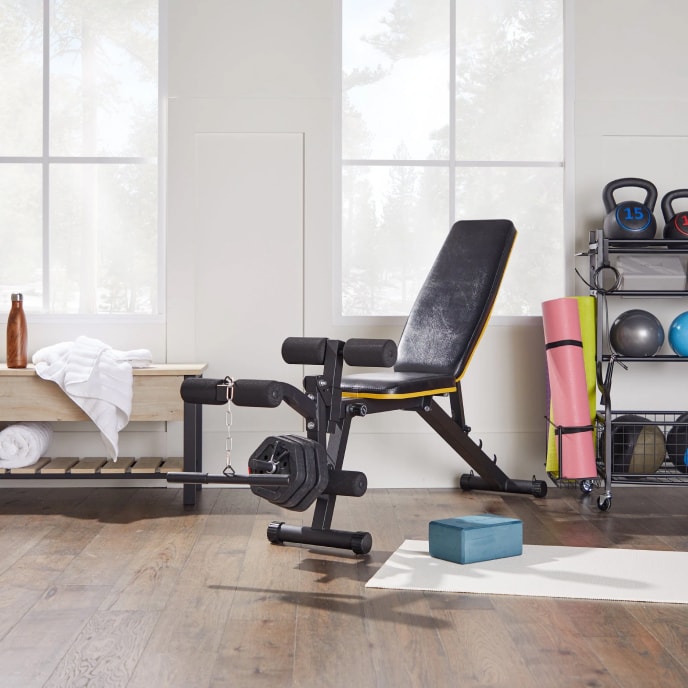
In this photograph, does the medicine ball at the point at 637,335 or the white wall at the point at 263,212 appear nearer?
the medicine ball at the point at 637,335

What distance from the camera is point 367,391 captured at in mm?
3465

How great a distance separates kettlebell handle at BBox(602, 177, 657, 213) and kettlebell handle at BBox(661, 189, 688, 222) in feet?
0.17

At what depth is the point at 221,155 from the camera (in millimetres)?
4578

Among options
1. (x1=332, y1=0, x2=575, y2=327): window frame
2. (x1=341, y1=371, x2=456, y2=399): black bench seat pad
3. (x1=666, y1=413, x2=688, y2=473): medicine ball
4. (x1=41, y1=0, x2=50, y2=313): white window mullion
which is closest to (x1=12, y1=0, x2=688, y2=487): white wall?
(x1=332, y1=0, x2=575, y2=327): window frame

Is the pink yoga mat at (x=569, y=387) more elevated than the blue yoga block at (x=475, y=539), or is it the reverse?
the pink yoga mat at (x=569, y=387)

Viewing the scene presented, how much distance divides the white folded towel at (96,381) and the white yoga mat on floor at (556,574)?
4.83 feet

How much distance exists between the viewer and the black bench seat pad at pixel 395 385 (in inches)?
136

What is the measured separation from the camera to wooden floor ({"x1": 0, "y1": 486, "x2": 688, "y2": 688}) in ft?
7.04

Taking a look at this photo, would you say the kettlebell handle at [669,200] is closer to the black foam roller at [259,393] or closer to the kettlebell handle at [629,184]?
the kettlebell handle at [629,184]

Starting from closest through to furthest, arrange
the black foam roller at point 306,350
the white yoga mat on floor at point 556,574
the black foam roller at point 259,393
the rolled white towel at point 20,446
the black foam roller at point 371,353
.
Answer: the white yoga mat on floor at point 556,574, the black foam roller at point 259,393, the black foam roller at point 371,353, the black foam roller at point 306,350, the rolled white towel at point 20,446

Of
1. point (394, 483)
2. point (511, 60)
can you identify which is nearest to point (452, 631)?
point (394, 483)

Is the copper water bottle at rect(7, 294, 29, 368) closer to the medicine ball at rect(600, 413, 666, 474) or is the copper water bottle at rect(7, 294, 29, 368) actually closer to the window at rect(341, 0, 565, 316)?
the window at rect(341, 0, 565, 316)

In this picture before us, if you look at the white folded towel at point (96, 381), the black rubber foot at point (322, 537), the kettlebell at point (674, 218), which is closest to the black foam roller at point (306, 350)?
the black rubber foot at point (322, 537)

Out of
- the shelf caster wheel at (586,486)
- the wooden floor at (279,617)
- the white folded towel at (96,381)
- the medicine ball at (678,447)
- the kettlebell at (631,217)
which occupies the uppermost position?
the kettlebell at (631,217)
